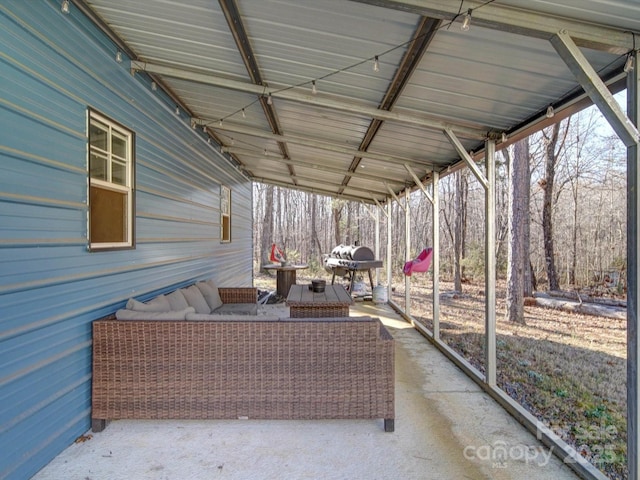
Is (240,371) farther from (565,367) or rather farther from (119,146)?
(565,367)

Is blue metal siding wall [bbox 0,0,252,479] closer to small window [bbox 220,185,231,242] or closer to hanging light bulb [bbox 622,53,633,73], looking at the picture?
small window [bbox 220,185,231,242]

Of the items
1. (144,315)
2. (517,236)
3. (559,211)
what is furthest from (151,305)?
(559,211)

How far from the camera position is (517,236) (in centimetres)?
654

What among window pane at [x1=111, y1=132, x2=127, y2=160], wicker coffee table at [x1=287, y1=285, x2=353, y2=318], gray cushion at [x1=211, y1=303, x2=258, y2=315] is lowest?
gray cushion at [x1=211, y1=303, x2=258, y2=315]

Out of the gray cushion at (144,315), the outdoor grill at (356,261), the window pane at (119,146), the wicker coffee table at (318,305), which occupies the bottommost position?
the wicker coffee table at (318,305)

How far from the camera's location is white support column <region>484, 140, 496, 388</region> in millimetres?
3229

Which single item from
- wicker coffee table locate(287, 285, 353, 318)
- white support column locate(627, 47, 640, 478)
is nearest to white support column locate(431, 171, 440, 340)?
wicker coffee table locate(287, 285, 353, 318)

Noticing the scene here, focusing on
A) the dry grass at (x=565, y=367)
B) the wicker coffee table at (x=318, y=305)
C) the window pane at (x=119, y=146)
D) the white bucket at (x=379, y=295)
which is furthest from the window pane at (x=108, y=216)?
the white bucket at (x=379, y=295)

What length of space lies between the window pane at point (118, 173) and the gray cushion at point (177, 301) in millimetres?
1228

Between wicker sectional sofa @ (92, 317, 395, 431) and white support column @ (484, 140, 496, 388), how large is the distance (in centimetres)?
132

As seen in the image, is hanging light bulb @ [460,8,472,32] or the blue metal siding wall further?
the blue metal siding wall

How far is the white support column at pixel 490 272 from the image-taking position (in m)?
3.23

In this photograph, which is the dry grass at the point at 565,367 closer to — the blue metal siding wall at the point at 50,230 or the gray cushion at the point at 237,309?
the gray cushion at the point at 237,309

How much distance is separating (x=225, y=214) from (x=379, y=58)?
4906mm
